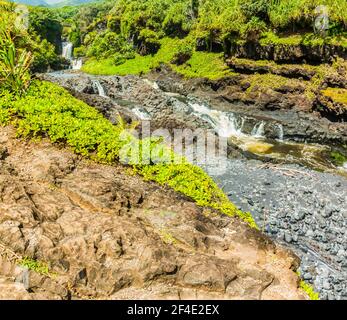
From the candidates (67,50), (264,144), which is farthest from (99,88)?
(67,50)

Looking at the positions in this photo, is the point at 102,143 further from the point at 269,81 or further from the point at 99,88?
the point at 269,81

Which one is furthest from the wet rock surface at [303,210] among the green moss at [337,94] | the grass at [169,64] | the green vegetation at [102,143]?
the grass at [169,64]

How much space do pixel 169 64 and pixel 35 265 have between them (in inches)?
2212

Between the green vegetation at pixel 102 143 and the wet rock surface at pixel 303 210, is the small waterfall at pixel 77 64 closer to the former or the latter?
the wet rock surface at pixel 303 210

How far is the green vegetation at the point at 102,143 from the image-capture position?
9.98m

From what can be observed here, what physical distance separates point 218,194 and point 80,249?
212 inches

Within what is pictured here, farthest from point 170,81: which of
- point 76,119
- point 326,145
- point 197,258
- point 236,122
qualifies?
point 197,258

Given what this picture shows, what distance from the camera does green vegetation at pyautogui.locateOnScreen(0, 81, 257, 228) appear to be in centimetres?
998

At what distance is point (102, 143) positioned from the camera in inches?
403

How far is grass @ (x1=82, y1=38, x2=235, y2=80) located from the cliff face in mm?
41268

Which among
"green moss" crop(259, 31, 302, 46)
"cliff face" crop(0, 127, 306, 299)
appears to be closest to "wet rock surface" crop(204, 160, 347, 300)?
"cliff face" crop(0, 127, 306, 299)

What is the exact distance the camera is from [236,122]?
34.6 metres

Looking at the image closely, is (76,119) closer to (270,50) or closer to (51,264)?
(51,264)

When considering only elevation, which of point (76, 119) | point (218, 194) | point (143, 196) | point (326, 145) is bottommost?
point (326, 145)
